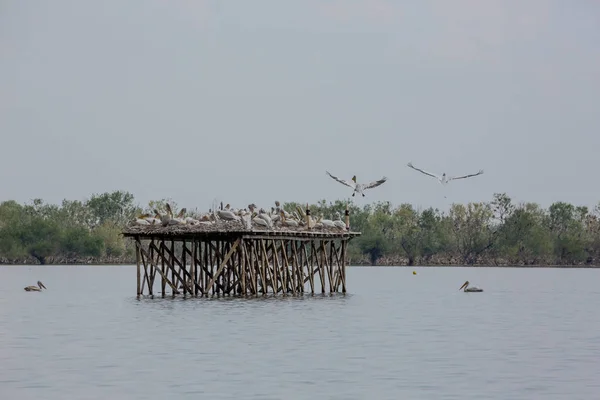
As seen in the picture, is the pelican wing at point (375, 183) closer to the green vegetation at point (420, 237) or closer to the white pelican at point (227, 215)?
the white pelican at point (227, 215)

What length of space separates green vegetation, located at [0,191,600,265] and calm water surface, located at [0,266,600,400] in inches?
2531

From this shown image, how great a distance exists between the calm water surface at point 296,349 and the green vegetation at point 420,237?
64295mm

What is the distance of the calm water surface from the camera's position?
24.3 metres

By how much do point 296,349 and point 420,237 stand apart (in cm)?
9106

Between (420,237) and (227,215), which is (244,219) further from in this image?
(420,237)

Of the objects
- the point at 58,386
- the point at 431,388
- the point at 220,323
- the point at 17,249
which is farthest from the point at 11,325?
the point at 17,249

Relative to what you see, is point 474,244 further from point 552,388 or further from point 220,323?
point 552,388

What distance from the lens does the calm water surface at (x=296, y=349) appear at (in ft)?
79.7

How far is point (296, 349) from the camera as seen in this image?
31188mm

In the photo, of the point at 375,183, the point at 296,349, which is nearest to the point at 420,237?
the point at 375,183

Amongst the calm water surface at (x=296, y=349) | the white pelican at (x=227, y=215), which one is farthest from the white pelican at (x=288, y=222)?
the white pelican at (x=227, y=215)

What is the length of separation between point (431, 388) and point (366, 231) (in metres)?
95.7

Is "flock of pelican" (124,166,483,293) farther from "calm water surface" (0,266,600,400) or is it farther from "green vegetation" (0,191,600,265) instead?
"green vegetation" (0,191,600,265)

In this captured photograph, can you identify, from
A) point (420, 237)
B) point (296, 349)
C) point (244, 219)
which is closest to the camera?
point (296, 349)
